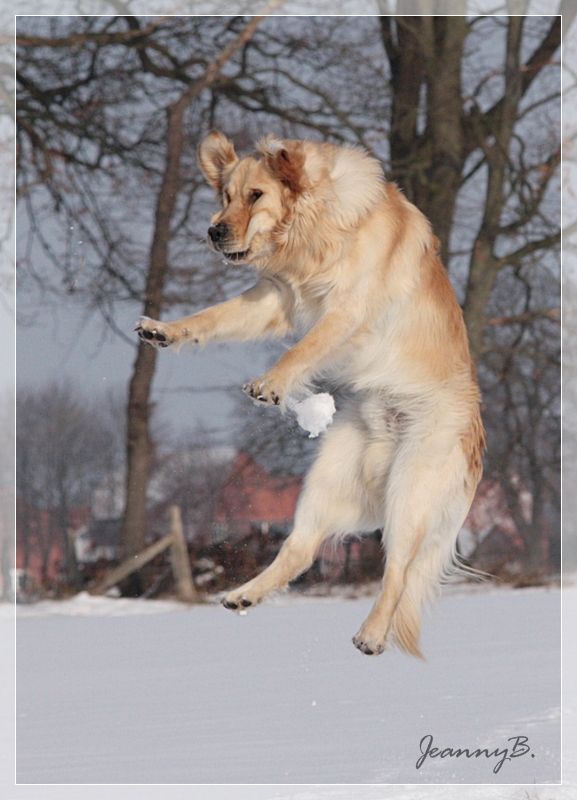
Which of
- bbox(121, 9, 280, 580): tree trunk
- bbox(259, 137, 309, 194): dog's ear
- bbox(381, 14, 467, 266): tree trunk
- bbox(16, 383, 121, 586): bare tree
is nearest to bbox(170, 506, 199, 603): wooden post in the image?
bbox(121, 9, 280, 580): tree trunk

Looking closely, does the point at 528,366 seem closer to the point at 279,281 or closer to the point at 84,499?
the point at 84,499

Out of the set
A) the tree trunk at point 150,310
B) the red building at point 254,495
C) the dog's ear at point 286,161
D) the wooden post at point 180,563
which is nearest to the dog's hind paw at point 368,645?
the dog's ear at point 286,161

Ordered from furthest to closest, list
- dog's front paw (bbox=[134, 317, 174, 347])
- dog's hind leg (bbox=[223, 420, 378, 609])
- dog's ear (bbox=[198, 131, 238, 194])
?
1. dog's hind leg (bbox=[223, 420, 378, 609])
2. dog's ear (bbox=[198, 131, 238, 194])
3. dog's front paw (bbox=[134, 317, 174, 347])

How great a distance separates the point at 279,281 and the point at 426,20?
6.01 m

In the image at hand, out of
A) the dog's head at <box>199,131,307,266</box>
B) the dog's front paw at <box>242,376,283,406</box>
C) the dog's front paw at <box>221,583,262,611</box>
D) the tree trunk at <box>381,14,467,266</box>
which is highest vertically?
the tree trunk at <box>381,14,467,266</box>

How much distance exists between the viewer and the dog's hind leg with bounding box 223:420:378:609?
3.62 metres

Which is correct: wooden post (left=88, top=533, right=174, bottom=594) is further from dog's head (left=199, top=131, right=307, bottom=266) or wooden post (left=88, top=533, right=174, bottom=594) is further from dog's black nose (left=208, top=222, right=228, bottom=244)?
dog's black nose (left=208, top=222, right=228, bottom=244)

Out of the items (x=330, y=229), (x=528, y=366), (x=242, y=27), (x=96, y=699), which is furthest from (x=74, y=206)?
(x=330, y=229)

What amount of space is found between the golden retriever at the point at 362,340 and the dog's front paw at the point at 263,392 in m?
0.11

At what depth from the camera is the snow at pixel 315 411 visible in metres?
3.85

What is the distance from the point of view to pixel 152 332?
10.9 feet

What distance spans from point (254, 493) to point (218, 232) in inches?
259

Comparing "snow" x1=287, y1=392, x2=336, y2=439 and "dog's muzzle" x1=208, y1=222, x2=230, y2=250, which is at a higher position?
"dog's muzzle" x1=208, y1=222, x2=230, y2=250

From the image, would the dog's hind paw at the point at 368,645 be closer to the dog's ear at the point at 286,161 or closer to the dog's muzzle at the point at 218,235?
the dog's muzzle at the point at 218,235
